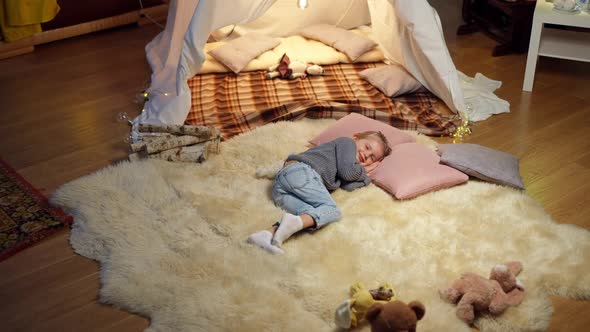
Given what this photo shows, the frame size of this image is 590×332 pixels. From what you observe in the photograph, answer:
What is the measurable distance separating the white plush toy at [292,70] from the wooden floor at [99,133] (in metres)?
0.87

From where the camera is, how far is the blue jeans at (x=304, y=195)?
8.90 ft

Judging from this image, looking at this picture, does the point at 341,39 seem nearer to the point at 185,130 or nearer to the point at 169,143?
the point at 185,130

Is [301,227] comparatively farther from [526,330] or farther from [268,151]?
[526,330]

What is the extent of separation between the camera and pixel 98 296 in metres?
2.46

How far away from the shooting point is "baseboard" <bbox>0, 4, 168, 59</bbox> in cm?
450

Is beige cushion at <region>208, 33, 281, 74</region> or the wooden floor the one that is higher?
beige cushion at <region>208, 33, 281, 74</region>

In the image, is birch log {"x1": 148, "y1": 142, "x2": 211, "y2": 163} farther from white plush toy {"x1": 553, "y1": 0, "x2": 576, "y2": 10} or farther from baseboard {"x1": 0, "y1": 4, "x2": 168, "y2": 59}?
white plush toy {"x1": 553, "y1": 0, "x2": 576, "y2": 10}

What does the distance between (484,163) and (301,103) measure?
3.68 feet

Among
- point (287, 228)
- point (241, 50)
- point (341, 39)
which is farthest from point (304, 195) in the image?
point (341, 39)

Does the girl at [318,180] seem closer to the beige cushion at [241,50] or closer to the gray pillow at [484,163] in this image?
the gray pillow at [484,163]

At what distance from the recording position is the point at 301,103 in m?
3.65

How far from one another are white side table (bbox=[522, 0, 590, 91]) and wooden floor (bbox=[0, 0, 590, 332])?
198mm

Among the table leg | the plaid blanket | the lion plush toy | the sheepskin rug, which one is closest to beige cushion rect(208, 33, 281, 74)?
the plaid blanket

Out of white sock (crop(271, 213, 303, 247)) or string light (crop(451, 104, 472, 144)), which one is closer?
white sock (crop(271, 213, 303, 247))
